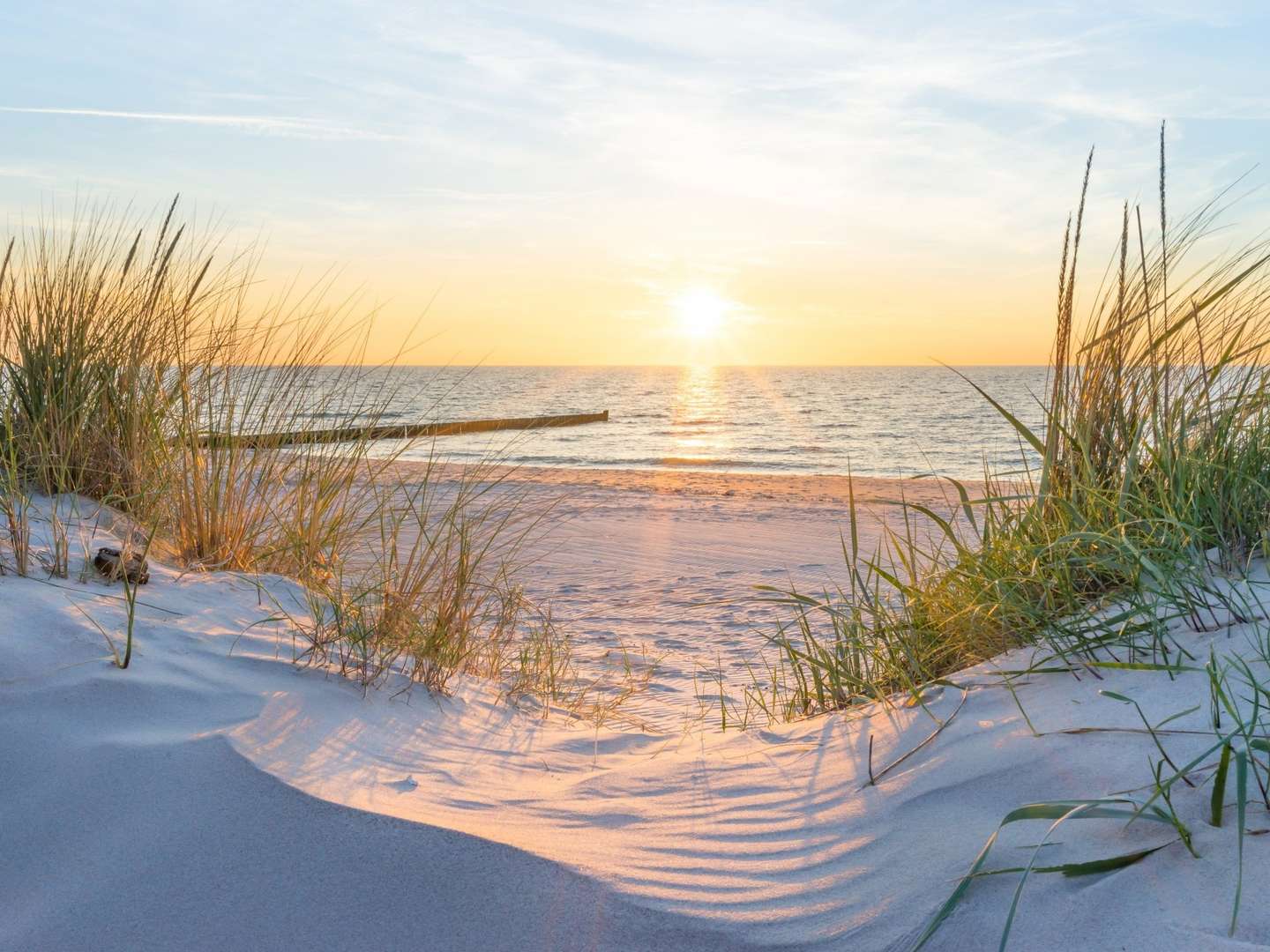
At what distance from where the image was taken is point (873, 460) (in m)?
20.3

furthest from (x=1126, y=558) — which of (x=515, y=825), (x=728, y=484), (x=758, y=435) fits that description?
(x=758, y=435)

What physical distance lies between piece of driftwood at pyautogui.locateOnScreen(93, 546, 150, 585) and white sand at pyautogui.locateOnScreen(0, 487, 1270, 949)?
0.26 m

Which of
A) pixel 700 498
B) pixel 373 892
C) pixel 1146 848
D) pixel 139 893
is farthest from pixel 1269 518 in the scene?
pixel 700 498

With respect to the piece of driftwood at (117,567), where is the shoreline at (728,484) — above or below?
below

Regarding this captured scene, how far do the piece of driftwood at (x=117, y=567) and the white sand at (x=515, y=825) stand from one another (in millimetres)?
260

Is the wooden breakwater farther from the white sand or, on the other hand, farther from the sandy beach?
the white sand

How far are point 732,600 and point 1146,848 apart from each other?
14.1ft

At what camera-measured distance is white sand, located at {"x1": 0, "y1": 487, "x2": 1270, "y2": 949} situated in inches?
53.1

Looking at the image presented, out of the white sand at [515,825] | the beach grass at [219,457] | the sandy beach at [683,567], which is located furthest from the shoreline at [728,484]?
the white sand at [515,825]

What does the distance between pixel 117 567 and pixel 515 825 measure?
1553mm

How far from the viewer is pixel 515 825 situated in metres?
1.71

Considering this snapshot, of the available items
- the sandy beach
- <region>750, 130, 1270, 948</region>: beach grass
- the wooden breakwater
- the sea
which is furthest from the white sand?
the sea

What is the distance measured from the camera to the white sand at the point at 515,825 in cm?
135

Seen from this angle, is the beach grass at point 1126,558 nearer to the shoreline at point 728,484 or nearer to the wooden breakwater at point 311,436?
the wooden breakwater at point 311,436
